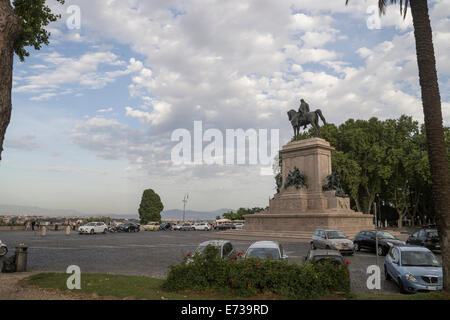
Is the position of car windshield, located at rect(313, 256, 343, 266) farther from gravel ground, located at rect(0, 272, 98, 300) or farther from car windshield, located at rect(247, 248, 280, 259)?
gravel ground, located at rect(0, 272, 98, 300)

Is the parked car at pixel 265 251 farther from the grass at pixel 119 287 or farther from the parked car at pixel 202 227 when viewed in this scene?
the parked car at pixel 202 227

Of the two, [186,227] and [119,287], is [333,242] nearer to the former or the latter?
[119,287]

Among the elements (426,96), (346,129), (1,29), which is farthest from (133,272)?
(346,129)

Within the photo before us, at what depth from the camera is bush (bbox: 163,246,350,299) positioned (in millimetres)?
8969

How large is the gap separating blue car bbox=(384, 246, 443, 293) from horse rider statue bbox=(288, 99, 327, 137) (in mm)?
27393

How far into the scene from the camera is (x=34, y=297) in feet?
29.4

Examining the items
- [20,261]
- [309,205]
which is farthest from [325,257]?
[309,205]

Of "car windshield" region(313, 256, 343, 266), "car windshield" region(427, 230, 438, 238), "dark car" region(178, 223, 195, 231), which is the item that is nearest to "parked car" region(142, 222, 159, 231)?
"dark car" region(178, 223, 195, 231)

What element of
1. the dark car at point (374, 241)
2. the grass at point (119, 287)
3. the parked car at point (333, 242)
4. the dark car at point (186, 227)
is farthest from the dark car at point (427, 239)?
the dark car at point (186, 227)

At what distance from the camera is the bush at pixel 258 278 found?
897 centimetres

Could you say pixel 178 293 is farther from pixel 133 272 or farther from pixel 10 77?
pixel 10 77
